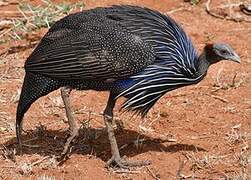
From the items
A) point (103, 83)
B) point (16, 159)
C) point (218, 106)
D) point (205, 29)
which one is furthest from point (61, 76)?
point (205, 29)

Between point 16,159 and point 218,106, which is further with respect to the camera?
point 218,106

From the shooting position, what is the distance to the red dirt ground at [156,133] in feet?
15.1

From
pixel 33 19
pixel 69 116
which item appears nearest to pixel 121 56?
pixel 69 116

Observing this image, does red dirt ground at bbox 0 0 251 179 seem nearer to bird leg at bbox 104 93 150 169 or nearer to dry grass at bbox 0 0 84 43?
bird leg at bbox 104 93 150 169

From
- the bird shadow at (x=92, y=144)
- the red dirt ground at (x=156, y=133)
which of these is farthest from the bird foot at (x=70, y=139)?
the bird shadow at (x=92, y=144)

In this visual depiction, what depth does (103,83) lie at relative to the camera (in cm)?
448

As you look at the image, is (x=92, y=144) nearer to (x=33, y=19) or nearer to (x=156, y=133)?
(x=156, y=133)

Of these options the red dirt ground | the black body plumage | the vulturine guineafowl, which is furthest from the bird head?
the red dirt ground

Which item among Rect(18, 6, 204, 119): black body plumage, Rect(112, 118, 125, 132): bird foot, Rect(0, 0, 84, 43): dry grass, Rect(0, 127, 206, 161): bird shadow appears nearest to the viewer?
Rect(18, 6, 204, 119): black body plumage

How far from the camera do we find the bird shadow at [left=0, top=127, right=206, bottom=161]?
488 centimetres

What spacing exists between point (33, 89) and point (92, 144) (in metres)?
0.63

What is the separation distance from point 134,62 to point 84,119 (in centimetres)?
106

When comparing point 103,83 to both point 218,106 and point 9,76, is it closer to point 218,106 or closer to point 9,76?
point 218,106

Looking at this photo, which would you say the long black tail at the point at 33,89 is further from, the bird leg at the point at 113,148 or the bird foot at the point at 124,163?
the bird foot at the point at 124,163
